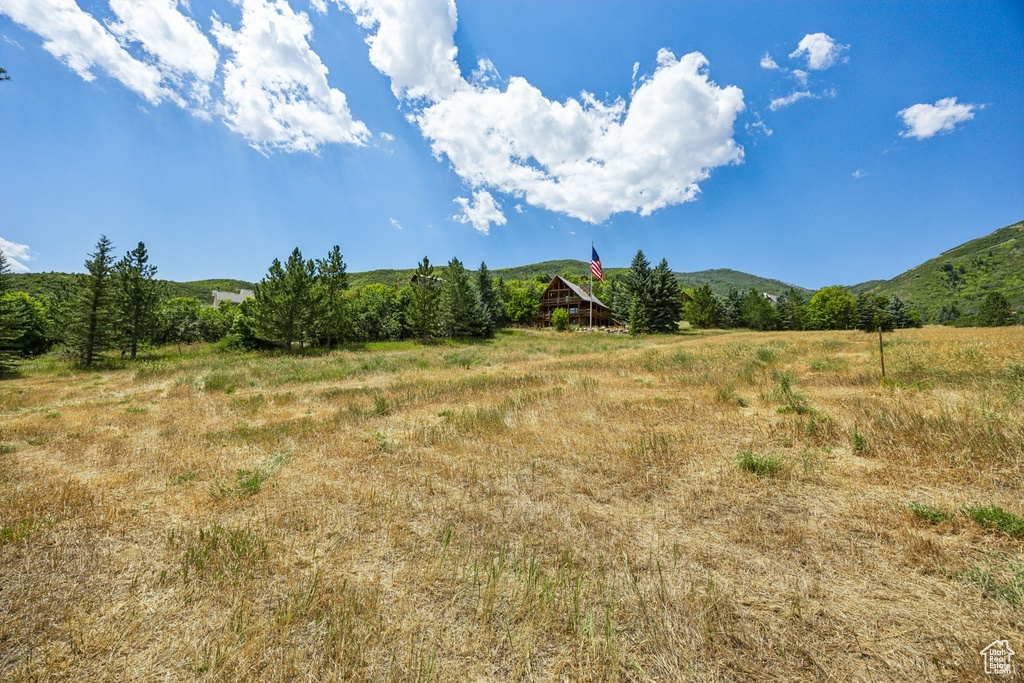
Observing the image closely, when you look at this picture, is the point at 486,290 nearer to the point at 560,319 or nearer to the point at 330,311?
the point at 560,319

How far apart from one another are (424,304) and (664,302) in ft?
113

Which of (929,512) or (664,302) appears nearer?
(929,512)

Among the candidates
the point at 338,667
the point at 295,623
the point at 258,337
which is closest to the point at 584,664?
the point at 338,667

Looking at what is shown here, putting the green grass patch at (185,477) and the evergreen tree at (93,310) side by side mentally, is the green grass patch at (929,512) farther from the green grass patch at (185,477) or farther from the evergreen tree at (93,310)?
the evergreen tree at (93,310)

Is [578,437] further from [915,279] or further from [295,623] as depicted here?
[915,279]

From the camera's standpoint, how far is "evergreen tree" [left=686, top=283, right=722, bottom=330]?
59312mm

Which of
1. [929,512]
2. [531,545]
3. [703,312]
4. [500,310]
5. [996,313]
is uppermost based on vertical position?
[500,310]

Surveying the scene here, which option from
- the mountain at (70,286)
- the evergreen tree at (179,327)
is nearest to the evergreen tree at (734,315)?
the mountain at (70,286)

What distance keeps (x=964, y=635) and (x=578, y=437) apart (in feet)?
17.3

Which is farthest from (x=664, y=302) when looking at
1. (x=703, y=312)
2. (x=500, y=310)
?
(x=500, y=310)

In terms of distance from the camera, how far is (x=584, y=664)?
2.60 meters

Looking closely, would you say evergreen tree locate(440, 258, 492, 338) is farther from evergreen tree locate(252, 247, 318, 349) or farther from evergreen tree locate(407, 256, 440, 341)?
evergreen tree locate(252, 247, 318, 349)

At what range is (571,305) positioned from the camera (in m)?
66.1

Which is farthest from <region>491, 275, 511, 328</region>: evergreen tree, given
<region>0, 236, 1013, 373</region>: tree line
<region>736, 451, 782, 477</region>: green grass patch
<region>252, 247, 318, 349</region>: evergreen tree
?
<region>736, 451, 782, 477</region>: green grass patch
